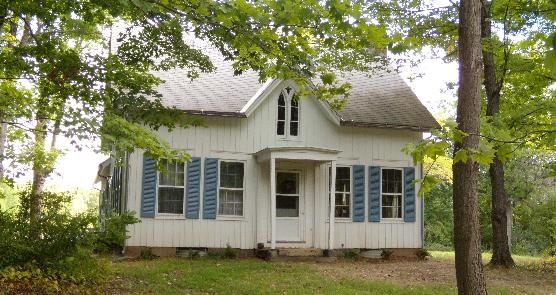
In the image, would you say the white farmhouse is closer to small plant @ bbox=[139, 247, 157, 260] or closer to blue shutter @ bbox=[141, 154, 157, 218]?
blue shutter @ bbox=[141, 154, 157, 218]

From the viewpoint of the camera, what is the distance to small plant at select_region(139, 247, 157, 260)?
1368 cm

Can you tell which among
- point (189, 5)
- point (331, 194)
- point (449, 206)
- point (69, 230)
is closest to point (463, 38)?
point (189, 5)

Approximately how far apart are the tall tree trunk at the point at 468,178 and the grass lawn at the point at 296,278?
3.59 m

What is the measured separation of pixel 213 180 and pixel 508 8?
8.49 metres

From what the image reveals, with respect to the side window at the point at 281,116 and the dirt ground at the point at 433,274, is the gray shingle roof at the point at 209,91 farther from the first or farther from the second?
the dirt ground at the point at 433,274

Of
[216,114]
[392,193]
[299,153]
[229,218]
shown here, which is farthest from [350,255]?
[216,114]

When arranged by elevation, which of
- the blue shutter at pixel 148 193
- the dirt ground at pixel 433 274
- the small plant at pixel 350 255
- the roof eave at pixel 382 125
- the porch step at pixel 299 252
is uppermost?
the roof eave at pixel 382 125

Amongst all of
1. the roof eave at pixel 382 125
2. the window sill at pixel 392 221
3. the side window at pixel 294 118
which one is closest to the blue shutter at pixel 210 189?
the side window at pixel 294 118

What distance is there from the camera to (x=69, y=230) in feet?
26.6

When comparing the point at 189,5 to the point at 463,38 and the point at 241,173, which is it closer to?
the point at 463,38

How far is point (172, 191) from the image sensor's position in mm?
14516

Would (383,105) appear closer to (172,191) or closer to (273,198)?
(273,198)

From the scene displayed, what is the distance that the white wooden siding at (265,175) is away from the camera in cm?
1427

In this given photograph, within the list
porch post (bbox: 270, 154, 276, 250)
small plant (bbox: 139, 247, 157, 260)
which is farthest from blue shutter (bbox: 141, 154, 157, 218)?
porch post (bbox: 270, 154, 276, 250)
